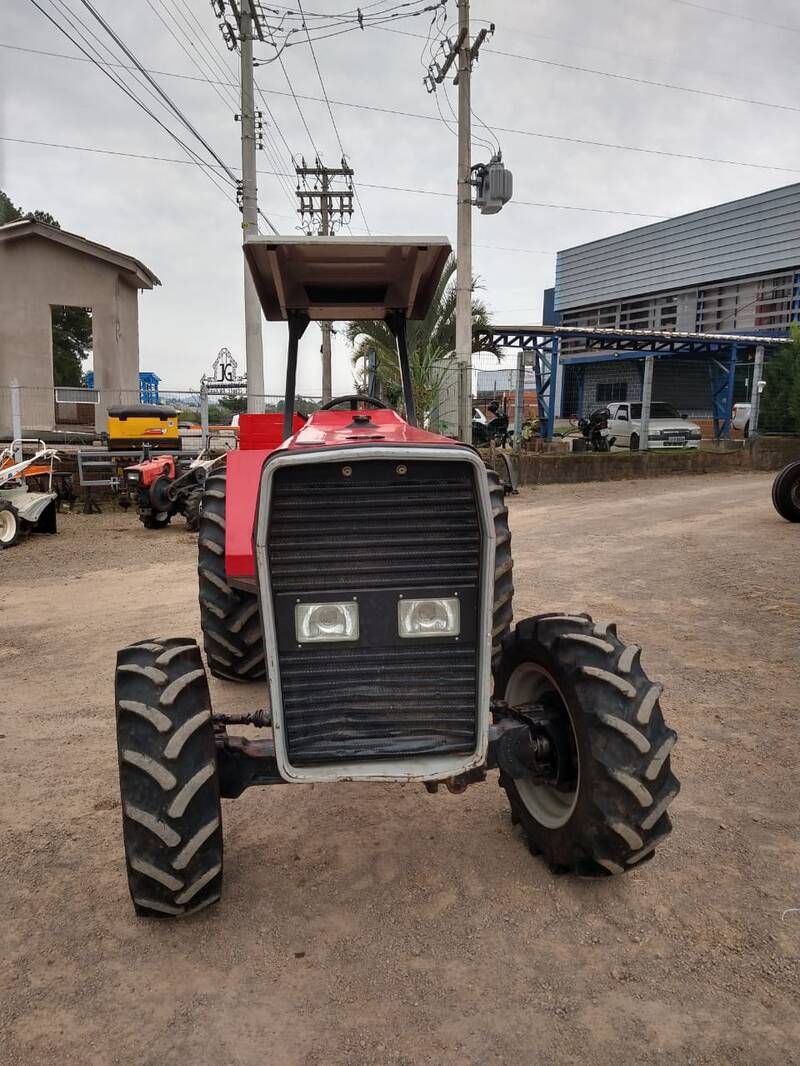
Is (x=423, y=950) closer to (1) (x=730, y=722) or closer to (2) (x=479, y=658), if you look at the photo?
(2) (x=479, y=658)

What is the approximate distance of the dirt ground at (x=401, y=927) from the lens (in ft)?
6.66

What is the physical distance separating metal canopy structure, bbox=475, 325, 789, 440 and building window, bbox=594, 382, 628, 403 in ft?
9.78

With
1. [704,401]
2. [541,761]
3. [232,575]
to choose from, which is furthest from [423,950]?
[704,401]

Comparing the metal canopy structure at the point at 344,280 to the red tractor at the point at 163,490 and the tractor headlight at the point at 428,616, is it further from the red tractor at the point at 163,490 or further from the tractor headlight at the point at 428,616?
the red tractor at the point at 163,490

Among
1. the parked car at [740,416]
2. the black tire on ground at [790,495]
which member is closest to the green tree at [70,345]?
the parked car at [740,416]

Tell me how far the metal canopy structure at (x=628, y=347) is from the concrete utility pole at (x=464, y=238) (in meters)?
1.66

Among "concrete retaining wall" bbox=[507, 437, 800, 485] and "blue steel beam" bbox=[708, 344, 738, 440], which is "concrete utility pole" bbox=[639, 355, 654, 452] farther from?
"blue steel beam" bbox=[708, 344, 738, 440]

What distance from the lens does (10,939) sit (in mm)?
2408

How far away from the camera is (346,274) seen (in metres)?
4.12

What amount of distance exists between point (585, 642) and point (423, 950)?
1.08 m

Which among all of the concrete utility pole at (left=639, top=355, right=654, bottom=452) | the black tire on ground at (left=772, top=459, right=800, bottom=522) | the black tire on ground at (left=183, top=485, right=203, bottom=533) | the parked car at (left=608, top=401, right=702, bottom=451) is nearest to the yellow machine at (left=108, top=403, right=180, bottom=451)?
the black tire on ground at (left=183, top=485, right=203, bottom=533)

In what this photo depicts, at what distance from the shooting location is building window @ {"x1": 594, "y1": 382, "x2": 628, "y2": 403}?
27077 millimetres

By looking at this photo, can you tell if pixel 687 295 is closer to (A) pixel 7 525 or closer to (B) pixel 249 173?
(B) pixel 249 173

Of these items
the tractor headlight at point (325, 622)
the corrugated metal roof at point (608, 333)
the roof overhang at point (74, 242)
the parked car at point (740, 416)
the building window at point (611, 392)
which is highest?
the roof overhang at point (74, 242)
